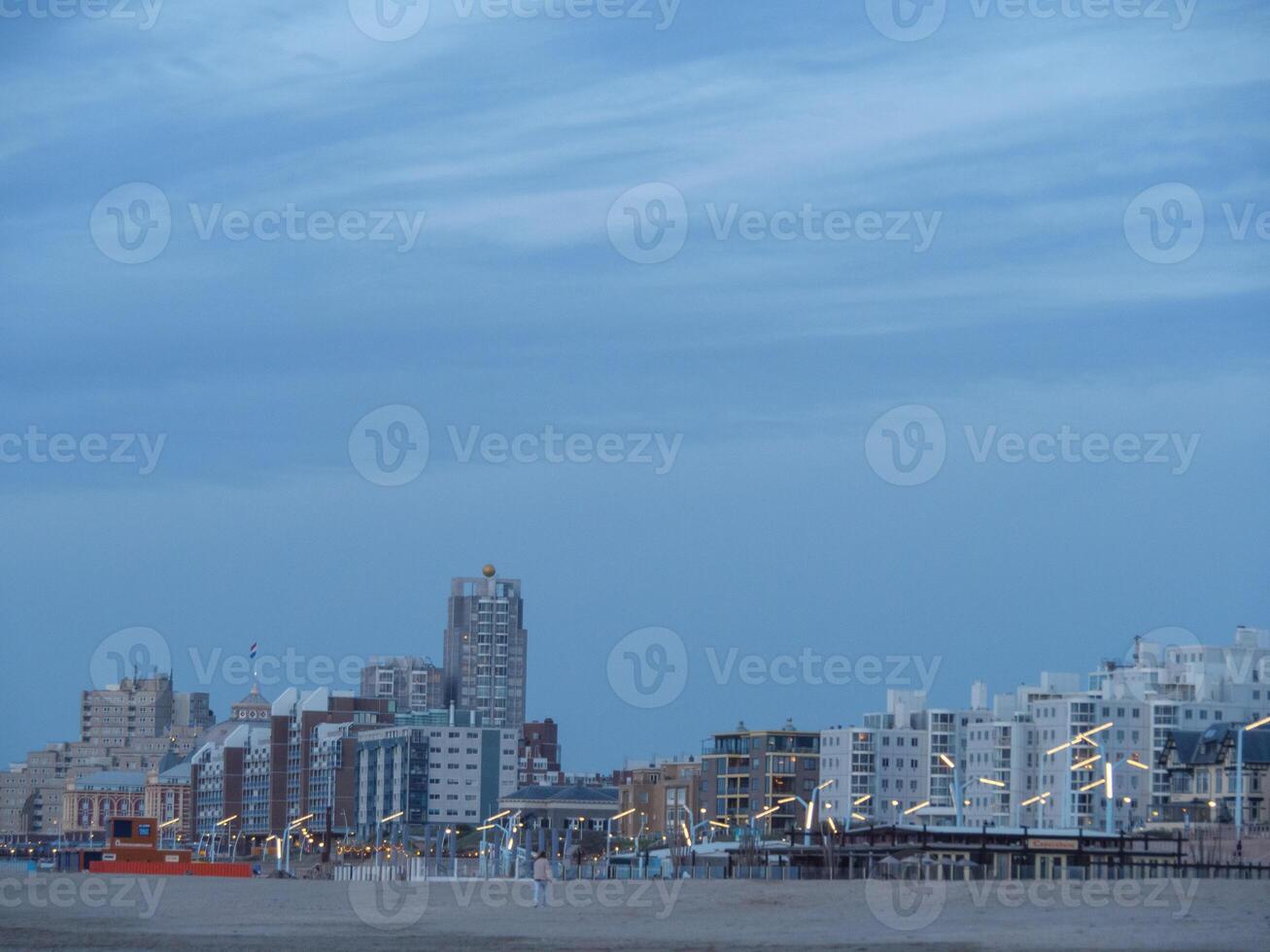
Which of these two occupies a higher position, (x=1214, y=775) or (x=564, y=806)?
(x=1214, y=775)

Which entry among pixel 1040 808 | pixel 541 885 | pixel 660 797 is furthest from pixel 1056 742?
pixel 541 885

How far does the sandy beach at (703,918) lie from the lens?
Result: 3161 cm

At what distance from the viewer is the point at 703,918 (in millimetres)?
36156

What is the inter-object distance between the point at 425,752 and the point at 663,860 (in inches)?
4013

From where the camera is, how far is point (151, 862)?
80.5m

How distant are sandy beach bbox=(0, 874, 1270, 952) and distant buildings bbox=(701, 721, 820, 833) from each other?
107 m

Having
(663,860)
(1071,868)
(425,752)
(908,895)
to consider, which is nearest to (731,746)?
(425,752)

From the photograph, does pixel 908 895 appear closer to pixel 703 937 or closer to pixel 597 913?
pixel 597 913

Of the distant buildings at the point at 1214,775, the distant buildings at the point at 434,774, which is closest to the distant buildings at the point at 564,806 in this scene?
the distant buildings at the point at 434,774

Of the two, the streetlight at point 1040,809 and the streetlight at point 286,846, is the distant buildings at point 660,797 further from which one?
the streetlight at point 1040,809

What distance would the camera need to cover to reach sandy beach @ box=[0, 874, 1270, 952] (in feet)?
104

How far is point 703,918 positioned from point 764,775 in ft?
401

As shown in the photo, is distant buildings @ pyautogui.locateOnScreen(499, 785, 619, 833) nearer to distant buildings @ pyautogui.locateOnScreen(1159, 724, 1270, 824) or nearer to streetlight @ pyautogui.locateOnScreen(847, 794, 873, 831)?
streetlight @ pyautogui.locateOnScreen(847, 794, 873, 831)

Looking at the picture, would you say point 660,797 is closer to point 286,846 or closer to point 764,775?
point 764,775
